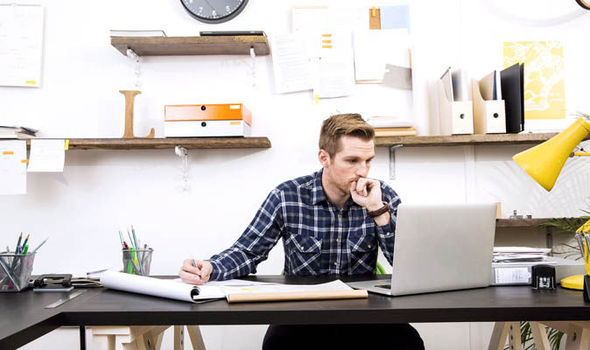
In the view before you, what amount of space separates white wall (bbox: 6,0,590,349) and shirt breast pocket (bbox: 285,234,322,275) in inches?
28.5

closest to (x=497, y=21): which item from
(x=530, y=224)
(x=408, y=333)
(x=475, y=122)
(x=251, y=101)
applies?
(x=475, y=122)

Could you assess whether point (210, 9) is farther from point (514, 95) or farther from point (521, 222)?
point (521, 222)

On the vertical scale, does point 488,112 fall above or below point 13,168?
above

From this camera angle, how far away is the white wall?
2480mm

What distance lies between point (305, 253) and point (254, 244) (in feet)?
0.59

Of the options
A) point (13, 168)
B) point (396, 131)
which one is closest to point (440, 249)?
point (396, 131)

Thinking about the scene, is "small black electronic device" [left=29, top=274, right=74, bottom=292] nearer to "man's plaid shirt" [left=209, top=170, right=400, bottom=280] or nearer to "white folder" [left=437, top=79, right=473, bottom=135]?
"man's plaid shirt" [left=209, top=170, right=400, bottom=280]

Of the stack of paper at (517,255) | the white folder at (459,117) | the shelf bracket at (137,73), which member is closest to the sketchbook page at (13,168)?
the shelf bracket at (137,73)

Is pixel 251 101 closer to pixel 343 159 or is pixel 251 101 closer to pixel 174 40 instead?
pixel 174 40

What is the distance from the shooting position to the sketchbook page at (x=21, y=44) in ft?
8.30

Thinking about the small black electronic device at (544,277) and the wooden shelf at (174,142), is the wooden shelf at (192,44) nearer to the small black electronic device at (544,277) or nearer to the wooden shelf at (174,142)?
the wooden shelf at (174,142)

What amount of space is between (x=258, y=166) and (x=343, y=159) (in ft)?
2.83

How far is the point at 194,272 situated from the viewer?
53.4 inches

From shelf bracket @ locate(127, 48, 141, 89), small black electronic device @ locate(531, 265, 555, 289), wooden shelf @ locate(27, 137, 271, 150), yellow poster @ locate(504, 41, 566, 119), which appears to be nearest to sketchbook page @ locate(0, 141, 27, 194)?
wooden shelf @ locate(27, 137, 271, 150)
